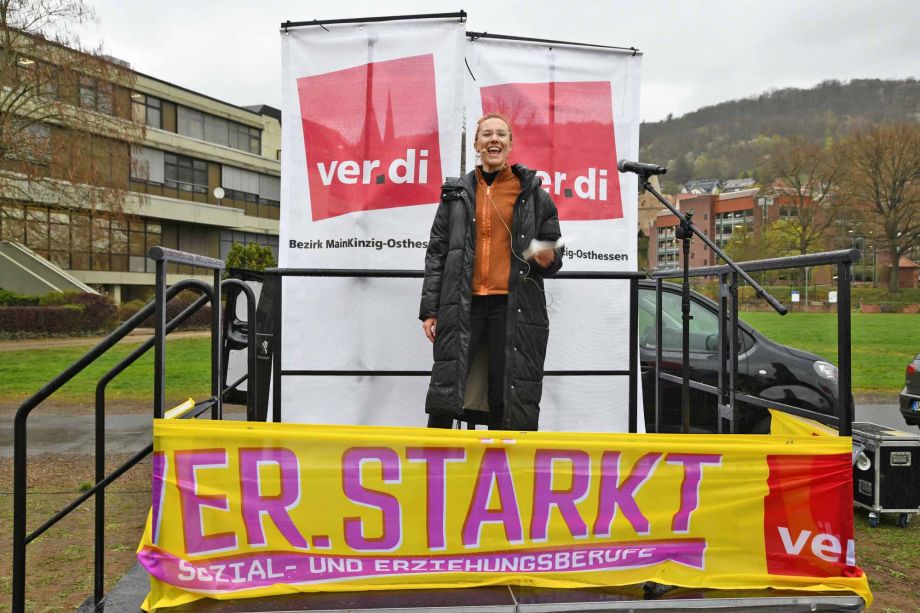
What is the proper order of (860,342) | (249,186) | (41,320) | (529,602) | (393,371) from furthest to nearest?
(249,186) → (860,342) → (41,320) → (393,371) → (529,602)

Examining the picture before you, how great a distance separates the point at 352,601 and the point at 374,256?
244 centimetres

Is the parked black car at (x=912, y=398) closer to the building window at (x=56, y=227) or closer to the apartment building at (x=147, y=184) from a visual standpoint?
the apartment building at (x=147, y=184)

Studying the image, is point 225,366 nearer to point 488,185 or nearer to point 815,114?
point 488,185

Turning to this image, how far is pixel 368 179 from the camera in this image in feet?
16.0

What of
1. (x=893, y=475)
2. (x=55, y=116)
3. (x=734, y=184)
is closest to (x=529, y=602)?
(x=893, y=475)

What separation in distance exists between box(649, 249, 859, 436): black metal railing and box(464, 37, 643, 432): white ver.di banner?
50 cm

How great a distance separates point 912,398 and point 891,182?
60946 mm

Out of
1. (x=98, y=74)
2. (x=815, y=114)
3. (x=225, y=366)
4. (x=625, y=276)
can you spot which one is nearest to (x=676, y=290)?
(x=625, y=276)

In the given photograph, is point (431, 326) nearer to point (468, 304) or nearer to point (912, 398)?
point (468, 304)

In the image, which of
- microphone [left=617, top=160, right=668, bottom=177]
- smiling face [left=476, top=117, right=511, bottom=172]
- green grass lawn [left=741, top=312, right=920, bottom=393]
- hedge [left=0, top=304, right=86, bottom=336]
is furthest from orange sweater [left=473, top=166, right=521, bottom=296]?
hedge [left=0, top=304, right=86, bottom=336]

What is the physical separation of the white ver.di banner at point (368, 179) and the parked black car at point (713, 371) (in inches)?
86.8

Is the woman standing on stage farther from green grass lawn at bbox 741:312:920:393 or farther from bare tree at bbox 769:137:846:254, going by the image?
bare tree at bbox 769:137:846:254

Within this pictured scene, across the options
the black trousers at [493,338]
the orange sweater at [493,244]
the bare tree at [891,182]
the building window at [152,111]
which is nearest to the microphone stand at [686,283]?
the orange sweater at [493,244]

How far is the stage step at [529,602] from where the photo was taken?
2.86 meters
